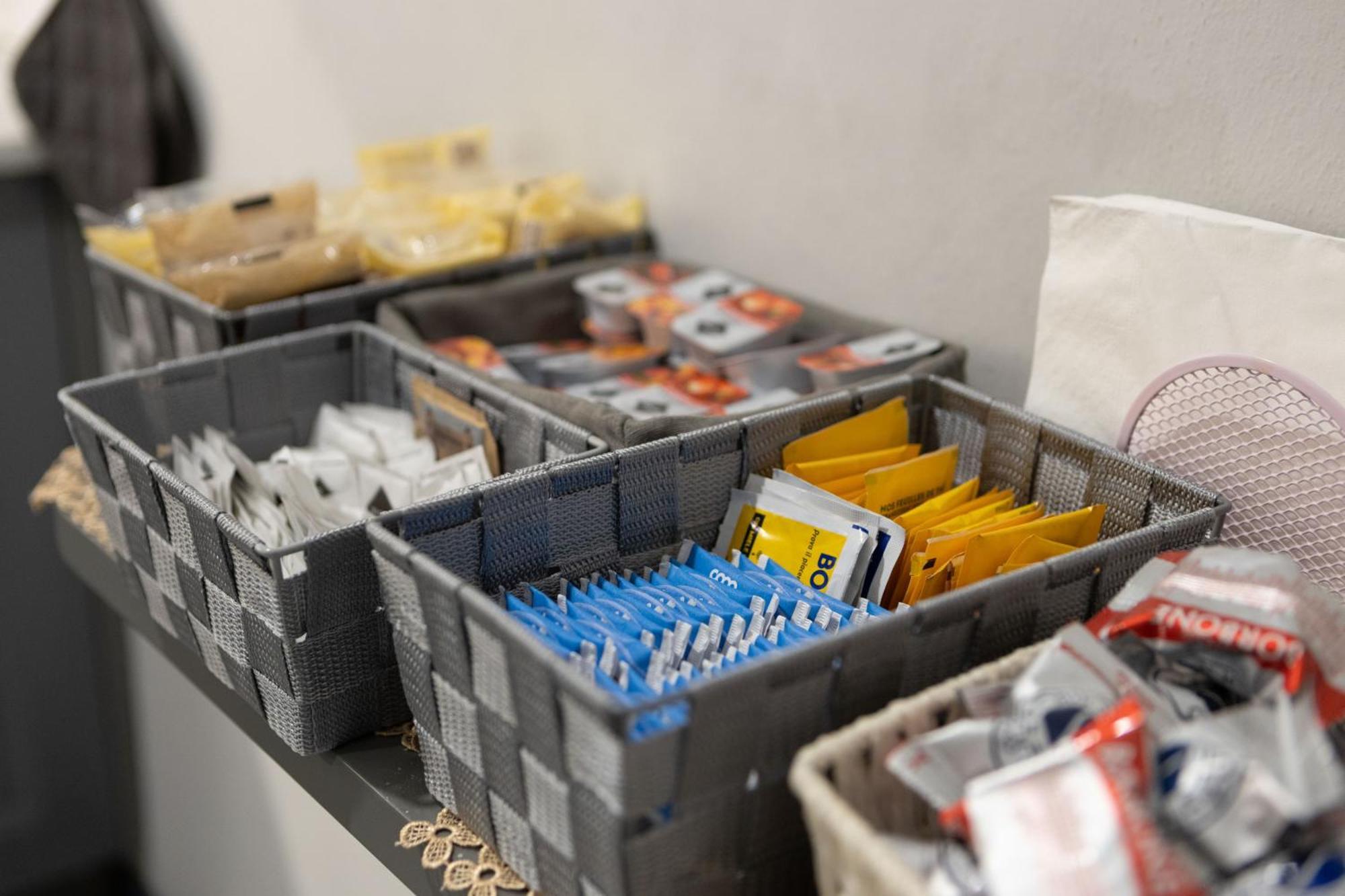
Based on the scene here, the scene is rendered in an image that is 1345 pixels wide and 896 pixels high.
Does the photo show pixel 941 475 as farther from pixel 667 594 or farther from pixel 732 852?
pixel 732 852

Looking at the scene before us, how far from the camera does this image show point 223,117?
7.47 ft

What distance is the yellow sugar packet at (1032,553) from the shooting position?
34.6 inches

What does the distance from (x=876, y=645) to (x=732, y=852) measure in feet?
0.47

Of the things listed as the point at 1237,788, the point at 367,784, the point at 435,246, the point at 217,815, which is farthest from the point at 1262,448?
the point at 217,815

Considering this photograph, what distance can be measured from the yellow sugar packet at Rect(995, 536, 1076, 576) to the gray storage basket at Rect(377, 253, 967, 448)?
27 cm

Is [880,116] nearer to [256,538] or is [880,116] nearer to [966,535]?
[966,535]

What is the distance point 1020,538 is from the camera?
90cm

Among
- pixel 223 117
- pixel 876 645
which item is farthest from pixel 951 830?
pixel 223 117

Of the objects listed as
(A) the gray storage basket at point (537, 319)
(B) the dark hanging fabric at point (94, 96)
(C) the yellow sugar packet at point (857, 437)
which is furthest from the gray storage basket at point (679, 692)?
(B) the dark hanging fabric at point (94, 96)

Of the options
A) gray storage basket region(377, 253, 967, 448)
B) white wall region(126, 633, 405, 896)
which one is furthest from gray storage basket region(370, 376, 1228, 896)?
white wall region(126, 633, 405, 896)

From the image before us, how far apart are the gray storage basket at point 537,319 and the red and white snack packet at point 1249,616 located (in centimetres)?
41

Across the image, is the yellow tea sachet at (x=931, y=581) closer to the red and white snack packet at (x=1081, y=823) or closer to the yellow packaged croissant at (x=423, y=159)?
the red and white snack packet at (x=1081, y=823)

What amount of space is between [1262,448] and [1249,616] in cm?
27

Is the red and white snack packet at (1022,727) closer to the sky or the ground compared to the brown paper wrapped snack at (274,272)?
closer to the ground
